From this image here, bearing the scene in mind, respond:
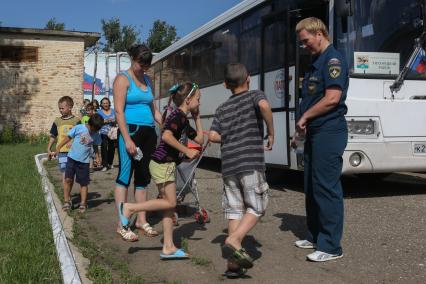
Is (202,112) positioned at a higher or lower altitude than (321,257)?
higher

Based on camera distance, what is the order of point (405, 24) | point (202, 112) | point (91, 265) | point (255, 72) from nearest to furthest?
point (91, 265) → point (405, 24) → point (255, 72) → point (202, 112)

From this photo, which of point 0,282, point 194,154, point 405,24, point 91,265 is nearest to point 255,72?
point 405,24

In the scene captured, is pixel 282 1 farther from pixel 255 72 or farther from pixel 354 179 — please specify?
pixel 354 179

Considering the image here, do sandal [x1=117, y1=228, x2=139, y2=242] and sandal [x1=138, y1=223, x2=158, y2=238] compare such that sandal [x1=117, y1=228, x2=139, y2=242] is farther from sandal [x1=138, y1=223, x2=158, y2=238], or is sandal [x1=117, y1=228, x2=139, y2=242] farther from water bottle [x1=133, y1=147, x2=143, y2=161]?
water bottle [x1=133, y1=147, x2=143, y2=161]

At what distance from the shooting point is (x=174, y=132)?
4.98m

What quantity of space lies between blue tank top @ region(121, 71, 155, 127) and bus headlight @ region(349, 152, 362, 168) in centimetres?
334

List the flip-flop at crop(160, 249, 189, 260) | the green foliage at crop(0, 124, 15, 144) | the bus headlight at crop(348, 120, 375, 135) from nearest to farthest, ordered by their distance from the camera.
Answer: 1. the flip-flop at crop(160, 249, 189, 260)
2. the bus headlight at crop(348, 120, 375, 135)
3. the green foliage at crop(0, 124, 15, 144)

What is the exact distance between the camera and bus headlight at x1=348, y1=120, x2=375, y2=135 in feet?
25.7

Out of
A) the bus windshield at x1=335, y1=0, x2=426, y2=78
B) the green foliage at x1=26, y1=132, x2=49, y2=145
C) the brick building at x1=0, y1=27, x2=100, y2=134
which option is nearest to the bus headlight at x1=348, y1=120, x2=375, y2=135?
the bus windshield at x1=335, y1=0, x2=426, y2=78

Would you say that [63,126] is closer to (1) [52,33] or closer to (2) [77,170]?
(2) [77,170]

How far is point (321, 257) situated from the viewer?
15.9ft

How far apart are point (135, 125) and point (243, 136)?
154 cm

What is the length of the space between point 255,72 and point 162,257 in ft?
19.1

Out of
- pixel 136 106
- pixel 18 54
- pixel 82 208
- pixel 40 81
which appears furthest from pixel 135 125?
pixel 18 54
